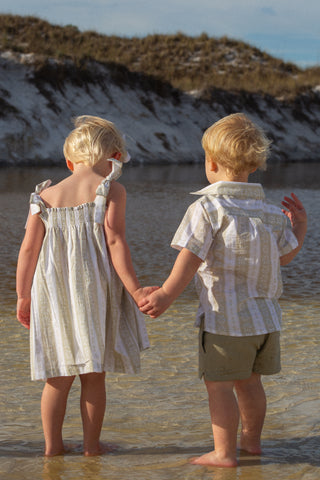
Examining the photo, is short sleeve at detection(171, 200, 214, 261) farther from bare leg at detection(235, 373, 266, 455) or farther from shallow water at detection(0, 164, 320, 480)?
shallow water at detection(0, 164, 320, 480)

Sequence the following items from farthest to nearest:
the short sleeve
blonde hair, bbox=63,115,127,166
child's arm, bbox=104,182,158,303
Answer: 1. blonde hair, bbox=63,115,127,166
2. child's arm, bbox=104,182,158,303
3. the short sleeve

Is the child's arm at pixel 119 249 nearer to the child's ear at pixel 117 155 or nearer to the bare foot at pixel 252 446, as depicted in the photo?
the child's ear at pixel 117 155

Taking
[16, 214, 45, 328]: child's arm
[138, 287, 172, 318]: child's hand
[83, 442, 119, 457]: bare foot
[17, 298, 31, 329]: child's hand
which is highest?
[16, 214, 45, 328]: child's arm

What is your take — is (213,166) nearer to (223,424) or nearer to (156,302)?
(156,302)

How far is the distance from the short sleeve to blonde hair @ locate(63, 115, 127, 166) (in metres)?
0.44

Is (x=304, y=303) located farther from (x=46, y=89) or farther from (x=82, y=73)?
(x=82, y=73)

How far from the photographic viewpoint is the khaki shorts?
2.59 metres

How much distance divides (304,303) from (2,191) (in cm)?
837

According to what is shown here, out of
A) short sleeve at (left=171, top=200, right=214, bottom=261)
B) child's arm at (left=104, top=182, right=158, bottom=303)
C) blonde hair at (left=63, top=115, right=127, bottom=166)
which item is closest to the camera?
short sleeve at (left=171, top=200, right=214, bottom=261)

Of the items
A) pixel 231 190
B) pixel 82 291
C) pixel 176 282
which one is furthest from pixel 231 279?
pixel 82 291

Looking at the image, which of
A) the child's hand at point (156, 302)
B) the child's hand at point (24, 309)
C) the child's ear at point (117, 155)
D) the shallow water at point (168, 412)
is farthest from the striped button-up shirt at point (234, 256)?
the child's hand at point (24, 309)

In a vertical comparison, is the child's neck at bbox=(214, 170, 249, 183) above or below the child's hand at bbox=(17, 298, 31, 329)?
above

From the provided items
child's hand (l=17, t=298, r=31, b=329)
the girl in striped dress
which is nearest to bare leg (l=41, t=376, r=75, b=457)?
the girl in striped dress

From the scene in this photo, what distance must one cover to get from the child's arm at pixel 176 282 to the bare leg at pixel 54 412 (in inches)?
17.4
